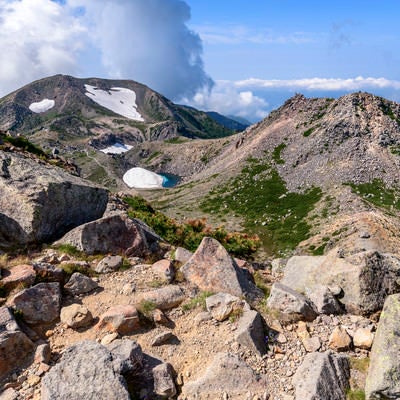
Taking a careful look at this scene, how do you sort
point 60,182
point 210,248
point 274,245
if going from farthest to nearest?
point 274,245, point 60,182, point 210,248

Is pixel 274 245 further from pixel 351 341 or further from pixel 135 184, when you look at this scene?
pixel 135 184

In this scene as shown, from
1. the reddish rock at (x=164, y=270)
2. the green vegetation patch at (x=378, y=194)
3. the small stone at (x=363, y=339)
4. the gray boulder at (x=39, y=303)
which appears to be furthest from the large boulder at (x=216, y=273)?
the green vegetation patch at (x=378, y=194)

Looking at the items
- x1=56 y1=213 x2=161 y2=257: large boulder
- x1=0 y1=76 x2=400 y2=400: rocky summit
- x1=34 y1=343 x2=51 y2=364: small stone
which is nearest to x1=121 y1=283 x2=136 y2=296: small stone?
x1=0 y1=76 x2=400 y2=400: rocky summit

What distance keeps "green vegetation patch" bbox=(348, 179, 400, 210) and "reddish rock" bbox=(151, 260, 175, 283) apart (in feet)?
204

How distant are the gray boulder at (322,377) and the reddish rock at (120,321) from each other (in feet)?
15.7

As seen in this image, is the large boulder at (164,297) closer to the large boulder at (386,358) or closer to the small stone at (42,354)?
the small stone at (42,354)

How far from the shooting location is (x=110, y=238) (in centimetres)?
Answer: 1495

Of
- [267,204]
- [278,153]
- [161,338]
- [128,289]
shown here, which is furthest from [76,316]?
[278,153]

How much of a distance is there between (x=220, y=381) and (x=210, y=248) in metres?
5.75

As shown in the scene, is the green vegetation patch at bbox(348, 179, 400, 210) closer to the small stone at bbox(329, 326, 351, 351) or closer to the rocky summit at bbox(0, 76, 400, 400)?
the rocky summit at bbox(0, 76, 400, 400)

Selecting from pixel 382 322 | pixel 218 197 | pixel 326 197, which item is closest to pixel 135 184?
pixel 218 197

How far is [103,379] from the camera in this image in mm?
7480

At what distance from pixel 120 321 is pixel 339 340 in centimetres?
656

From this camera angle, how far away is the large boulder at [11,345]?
8594 millimetres
